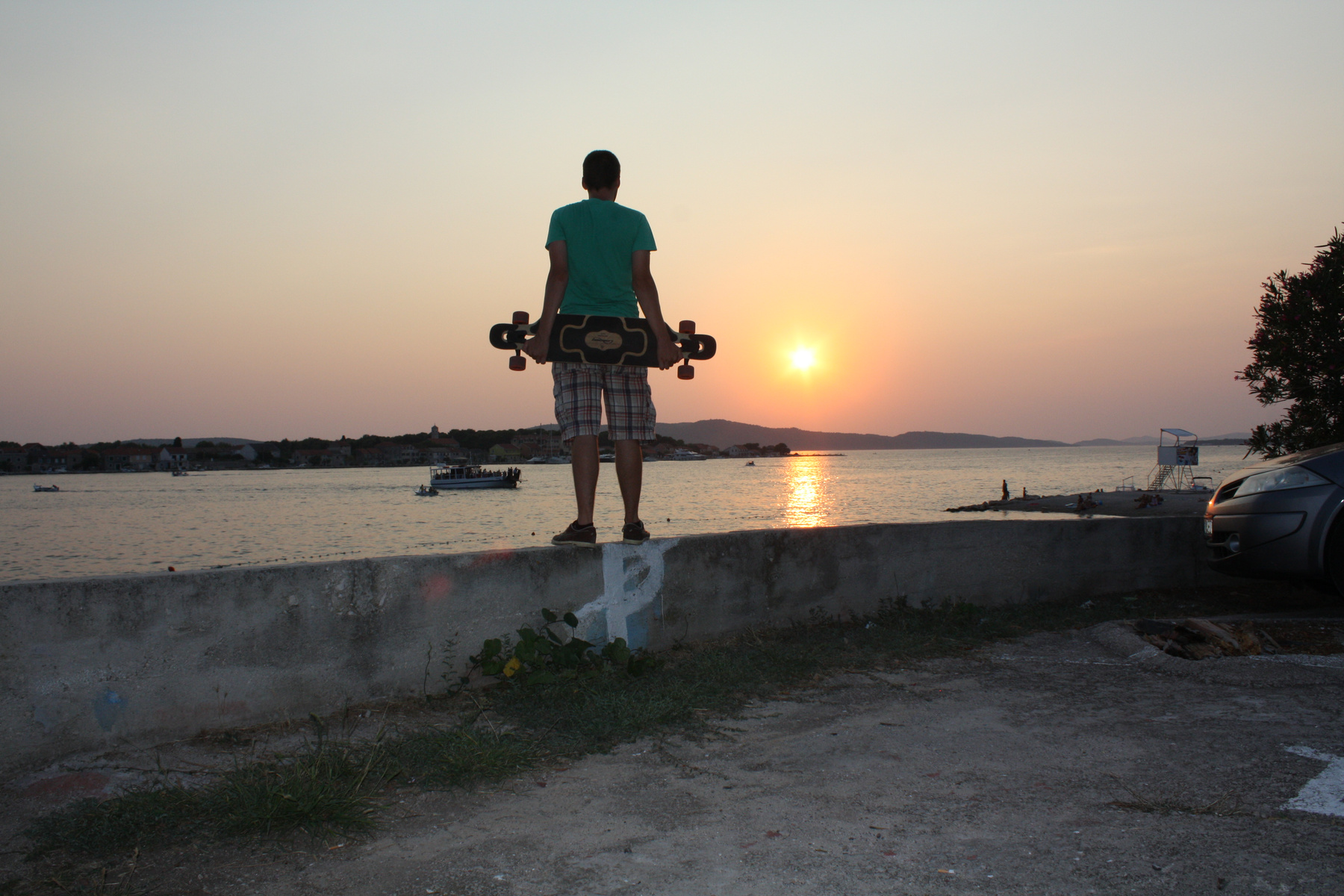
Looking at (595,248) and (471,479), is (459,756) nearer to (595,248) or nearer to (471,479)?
(595,248)

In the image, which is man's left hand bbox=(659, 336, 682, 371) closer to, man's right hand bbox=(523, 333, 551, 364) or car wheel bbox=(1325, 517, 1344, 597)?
man's right hand bbox=(523, 333, 551, 364)

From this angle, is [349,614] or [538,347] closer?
[349,614]

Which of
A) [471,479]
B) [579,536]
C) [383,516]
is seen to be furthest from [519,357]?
[471,479]

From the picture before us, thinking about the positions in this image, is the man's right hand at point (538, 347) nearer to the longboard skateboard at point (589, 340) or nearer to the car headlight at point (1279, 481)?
the longboard skateboard at point (589, 340)

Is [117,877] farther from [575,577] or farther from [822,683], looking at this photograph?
[822,683]

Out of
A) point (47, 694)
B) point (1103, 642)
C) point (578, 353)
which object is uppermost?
point (578, 353)

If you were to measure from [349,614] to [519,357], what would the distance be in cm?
158

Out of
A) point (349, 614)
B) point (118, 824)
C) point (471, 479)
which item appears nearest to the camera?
point (118, 824)

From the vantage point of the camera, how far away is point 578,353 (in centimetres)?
443

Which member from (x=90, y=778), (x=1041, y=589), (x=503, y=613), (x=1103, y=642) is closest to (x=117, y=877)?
(x=90, y=778)

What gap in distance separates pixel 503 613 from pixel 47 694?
181 cm

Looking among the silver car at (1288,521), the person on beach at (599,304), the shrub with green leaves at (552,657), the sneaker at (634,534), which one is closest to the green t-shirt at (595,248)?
the person on beach at (599,304)

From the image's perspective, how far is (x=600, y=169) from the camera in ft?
→ 14.9

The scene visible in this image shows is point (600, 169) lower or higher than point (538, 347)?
higher
